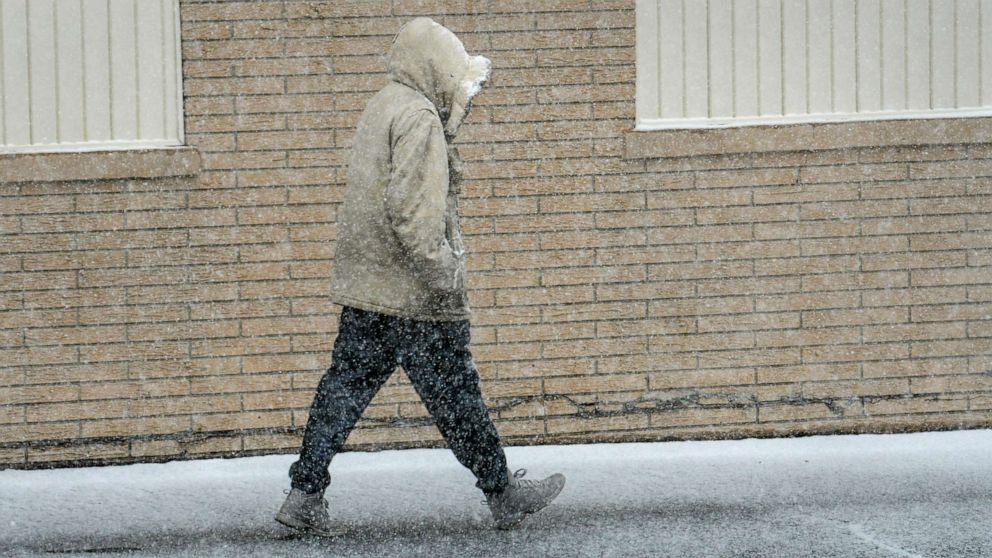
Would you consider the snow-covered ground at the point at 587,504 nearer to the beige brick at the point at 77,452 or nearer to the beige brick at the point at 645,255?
the beige brick at the point at 77,452

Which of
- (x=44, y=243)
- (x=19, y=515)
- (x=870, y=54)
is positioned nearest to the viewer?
(x=19, y=515)

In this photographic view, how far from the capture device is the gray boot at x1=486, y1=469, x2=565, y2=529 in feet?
17.1

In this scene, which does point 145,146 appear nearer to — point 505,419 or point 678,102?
point 505,419

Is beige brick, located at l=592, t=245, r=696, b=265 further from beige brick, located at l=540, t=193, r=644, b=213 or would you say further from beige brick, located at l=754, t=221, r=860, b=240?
beige brick, located at l=754, t=221, r=860, b=240

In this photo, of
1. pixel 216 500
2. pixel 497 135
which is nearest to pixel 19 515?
pixel 216 500

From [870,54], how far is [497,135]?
76.5 inches

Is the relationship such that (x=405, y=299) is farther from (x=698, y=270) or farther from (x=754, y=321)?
(x=754, y=321)

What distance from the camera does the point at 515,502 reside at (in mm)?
5207

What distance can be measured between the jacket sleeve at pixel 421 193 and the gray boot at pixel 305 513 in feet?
3.09

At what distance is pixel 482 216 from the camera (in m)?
6.55

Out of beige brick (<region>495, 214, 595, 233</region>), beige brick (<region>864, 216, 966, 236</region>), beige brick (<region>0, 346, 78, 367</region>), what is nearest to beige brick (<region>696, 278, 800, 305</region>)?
beige brick (<region>864, 216, 966, 236</region>)

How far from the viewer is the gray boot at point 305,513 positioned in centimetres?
503

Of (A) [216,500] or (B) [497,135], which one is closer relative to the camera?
(A) [216,500]

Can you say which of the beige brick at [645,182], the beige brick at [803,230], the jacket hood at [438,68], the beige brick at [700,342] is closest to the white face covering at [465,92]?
the jacket hood at [438,68]
